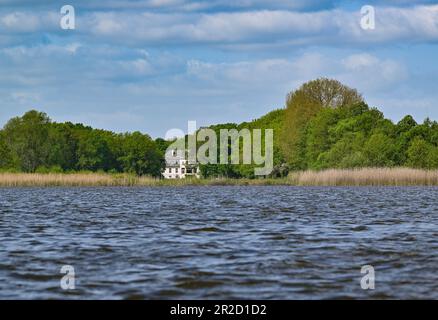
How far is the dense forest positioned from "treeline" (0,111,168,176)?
0.46ft

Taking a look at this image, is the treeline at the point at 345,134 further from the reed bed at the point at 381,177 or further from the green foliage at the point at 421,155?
the reed bed at the point at 381,177

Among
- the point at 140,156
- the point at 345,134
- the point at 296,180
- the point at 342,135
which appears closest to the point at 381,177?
the point at 296,180

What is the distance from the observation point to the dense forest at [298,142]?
87938 mm

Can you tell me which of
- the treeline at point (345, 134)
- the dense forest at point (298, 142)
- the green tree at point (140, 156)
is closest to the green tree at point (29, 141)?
the dense forest at point (298, 142)

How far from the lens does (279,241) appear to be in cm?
1892

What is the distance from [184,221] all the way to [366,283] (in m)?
13.7

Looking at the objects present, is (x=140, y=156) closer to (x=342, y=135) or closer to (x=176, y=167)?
(x=342, y=135)

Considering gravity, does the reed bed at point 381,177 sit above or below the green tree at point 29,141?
below

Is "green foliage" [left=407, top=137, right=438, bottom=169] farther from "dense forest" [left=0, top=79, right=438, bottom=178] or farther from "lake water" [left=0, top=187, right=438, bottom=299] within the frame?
"lake water" [left=0, top=187, right=438, bottom=299]

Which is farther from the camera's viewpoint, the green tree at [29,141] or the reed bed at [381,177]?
the green tree at [29,141]

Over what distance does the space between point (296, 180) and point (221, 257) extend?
70.1m

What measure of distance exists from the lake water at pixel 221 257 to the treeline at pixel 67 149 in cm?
8671

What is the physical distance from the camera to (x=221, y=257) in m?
15.9
